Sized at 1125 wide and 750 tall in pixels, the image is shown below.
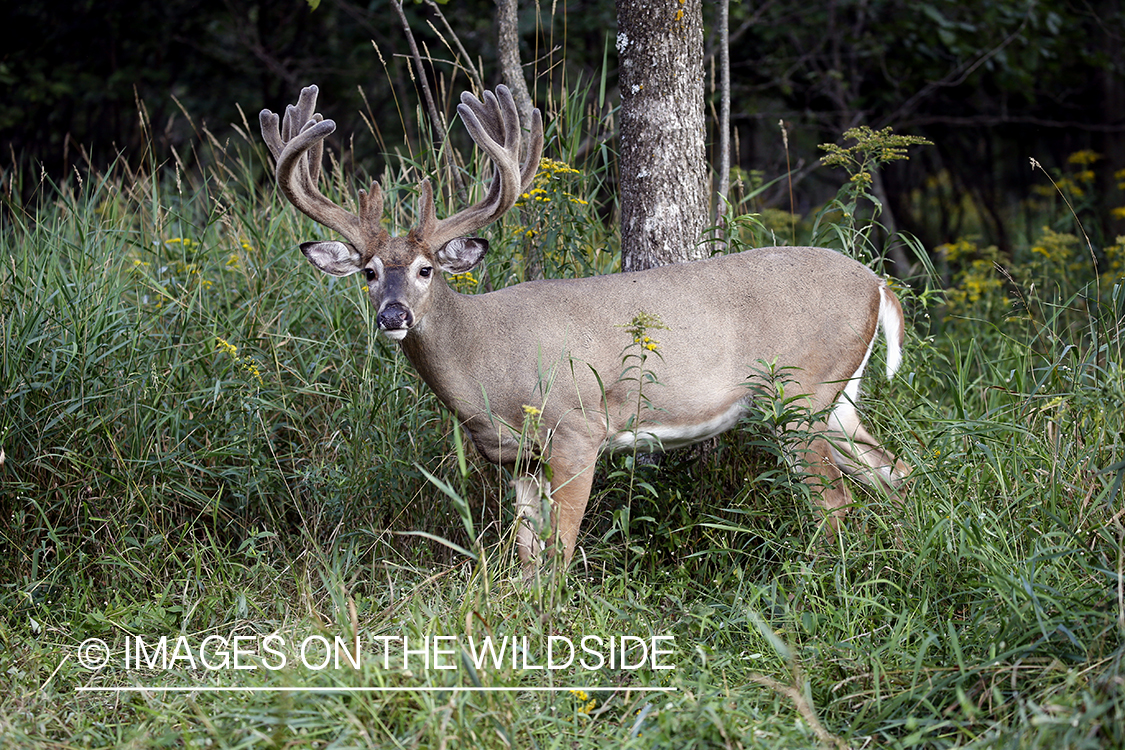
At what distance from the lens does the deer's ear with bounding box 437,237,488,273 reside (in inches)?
152

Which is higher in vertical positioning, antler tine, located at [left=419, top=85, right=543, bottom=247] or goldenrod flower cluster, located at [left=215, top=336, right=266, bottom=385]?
antler tine, located at [left=419, top=85, right=543, bottom=247]

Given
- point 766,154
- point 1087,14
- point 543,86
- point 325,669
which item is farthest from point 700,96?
point 766,154

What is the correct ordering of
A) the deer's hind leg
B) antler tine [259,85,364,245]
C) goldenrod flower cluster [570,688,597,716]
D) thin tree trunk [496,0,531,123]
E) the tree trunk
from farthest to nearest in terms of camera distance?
thin tree trunk [496,0,531,123] → the tree trunk → the deer's hind leg → antler tine [259,85,364,245] → goldenrod flower cluster [570,688,597,716]

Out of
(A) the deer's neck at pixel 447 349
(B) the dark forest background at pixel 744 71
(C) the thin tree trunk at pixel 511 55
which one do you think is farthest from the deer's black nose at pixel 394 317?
(B) the dark forest background at pixel 744 71

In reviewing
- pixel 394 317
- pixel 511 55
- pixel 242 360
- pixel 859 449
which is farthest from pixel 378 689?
pixel 511 55

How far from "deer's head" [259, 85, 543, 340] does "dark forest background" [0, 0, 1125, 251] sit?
344cm

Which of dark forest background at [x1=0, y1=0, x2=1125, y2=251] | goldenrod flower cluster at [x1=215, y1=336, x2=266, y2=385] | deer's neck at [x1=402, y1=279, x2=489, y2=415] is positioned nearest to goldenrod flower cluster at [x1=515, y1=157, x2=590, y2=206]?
deer's neck at [x1=402, y1=279, x2=489, y2=415]

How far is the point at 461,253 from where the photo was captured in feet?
12.8

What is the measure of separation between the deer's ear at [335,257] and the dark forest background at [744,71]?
3.64 metres

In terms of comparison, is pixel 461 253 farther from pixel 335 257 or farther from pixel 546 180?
pixel 546 180

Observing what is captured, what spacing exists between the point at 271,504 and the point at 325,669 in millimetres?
1738

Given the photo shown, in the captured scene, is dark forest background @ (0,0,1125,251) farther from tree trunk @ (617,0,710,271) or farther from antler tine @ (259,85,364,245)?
antler tine @ (259,85,364,245)

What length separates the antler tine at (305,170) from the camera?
12.1 ft

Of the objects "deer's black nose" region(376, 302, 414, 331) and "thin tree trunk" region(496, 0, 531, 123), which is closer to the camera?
"deer's black nose" region(376, 302, 414, 331)
